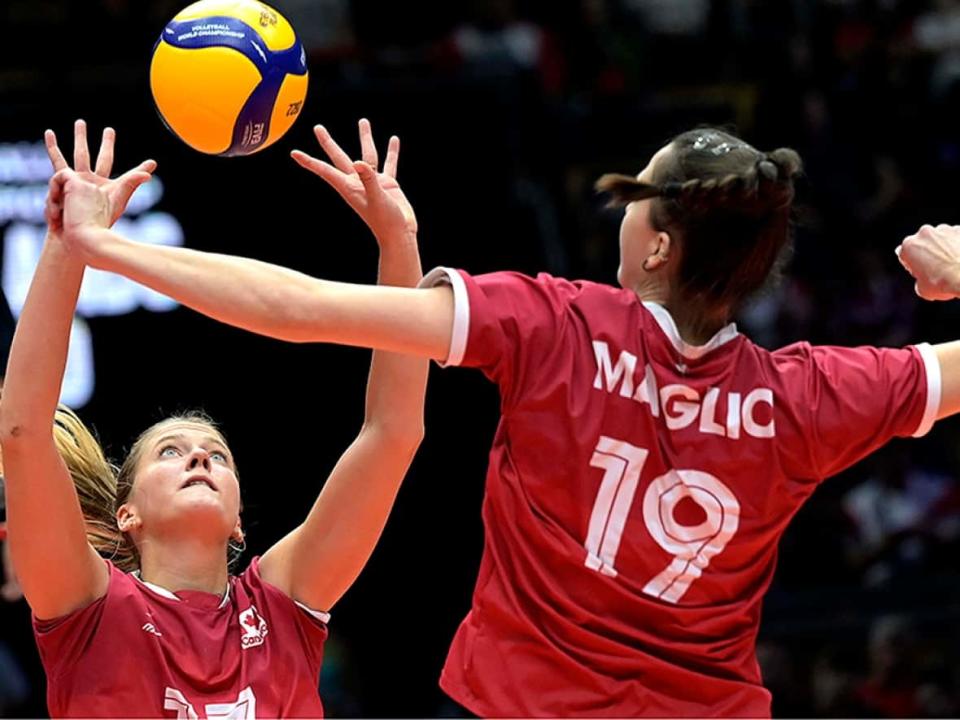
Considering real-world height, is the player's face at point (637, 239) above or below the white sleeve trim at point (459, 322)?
above

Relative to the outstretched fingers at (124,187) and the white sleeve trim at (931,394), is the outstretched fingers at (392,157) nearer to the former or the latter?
the outstretched fingers at (124,187)

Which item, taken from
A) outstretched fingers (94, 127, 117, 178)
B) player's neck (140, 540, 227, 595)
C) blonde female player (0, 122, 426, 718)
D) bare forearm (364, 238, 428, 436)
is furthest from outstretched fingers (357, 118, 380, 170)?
player's neck (140, 540, 227, 595)

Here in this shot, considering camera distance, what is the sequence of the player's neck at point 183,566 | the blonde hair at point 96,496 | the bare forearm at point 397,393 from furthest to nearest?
the blonde hair at point 96,496
the player's neck at point 183,566
the bare forearm at point 397,393

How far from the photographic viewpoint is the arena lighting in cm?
722

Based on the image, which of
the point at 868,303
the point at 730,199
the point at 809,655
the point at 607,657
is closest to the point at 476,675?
the point at 607,657

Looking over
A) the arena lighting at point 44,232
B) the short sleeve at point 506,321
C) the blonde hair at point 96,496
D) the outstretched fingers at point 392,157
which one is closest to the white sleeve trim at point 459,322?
the short sleeve at point 506,321

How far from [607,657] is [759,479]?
43cm

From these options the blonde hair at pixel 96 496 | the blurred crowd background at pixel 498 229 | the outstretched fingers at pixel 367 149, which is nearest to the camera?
the outstretched fingers at pixel 367 149

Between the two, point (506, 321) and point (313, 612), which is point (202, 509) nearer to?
point (313, 612)

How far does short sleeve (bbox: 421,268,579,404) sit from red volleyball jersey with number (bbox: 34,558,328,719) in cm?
99

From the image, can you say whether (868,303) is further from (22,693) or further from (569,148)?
(22,693)

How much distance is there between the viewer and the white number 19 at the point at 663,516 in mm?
2971

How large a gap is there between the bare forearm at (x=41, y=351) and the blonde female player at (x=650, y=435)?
316 millimetres

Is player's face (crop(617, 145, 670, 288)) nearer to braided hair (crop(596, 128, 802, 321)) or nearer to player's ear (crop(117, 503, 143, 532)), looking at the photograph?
braided hair (crop(596, 128, 802, 321))
